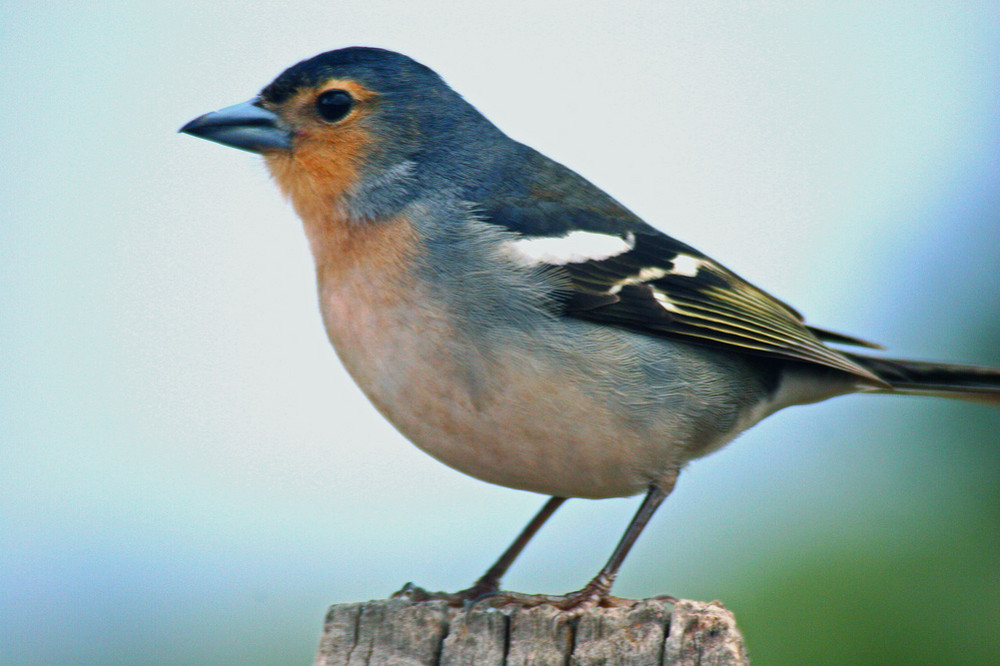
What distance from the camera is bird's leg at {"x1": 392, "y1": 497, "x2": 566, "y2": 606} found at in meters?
4.00

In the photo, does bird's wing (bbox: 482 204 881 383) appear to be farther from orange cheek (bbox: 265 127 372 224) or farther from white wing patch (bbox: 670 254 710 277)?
orange cheek (bbox: 265 127 372 224)

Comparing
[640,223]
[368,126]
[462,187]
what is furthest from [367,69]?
[640,223]

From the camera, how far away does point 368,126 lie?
4469mm

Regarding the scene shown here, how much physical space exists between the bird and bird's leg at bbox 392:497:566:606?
11 millimetres

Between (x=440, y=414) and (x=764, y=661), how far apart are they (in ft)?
8.63

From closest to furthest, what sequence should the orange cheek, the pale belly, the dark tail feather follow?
the pale belly → the orange cheek → the dark tail feather

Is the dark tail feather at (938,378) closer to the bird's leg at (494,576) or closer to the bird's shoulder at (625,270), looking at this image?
the bird's shoulder at (625,270)

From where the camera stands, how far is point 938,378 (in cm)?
504

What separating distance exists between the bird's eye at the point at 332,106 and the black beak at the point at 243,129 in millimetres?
180

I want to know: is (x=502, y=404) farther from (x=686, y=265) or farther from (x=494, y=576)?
(x=686, y=265)

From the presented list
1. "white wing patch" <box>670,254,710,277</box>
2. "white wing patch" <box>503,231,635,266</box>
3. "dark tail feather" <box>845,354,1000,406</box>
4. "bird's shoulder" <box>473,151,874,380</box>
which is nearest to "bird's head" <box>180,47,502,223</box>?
"bird's shoulder" <box>473,151,874,380</box>

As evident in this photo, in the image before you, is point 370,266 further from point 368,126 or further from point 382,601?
point 382,601

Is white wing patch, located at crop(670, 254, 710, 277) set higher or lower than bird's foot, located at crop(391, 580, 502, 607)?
higher

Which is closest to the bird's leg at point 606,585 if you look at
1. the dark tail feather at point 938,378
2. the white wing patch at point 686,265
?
the white wing patch at point 686,265
